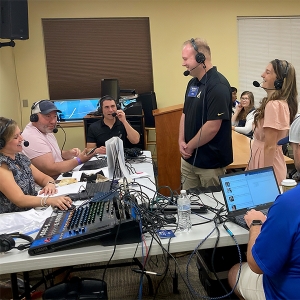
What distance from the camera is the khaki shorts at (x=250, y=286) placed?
4.35 ft

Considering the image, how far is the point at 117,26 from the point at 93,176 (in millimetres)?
3471

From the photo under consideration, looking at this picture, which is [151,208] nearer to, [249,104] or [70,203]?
[70,203]

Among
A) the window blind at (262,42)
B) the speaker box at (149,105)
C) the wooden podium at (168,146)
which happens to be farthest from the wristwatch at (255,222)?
the window blind at (262,42)

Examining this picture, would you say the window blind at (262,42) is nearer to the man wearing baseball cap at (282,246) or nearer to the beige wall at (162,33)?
the beige wall at (162,33)

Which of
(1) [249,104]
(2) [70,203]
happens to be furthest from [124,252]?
(1) [249,104]

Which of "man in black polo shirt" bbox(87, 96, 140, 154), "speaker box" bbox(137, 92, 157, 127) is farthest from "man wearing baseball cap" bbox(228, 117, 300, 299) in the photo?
"speaker box" bbox(137, 92, 157, 127)

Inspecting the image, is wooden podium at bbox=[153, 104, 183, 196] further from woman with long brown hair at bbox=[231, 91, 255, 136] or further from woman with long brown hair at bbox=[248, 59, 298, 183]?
woman with long brown hair at bbox=[231, 91, 255, 136]

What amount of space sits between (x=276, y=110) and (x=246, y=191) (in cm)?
78

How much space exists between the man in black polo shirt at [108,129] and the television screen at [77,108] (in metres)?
1.91

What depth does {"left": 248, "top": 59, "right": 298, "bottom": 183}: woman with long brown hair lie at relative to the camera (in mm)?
2059

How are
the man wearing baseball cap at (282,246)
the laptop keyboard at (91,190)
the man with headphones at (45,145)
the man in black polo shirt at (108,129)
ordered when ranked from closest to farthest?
the man wearing baseball cap at (282,246)
the laptop keyboard at (91,190)
the man with headphones at (45,145)
the man in black polo shirt at (108,129)

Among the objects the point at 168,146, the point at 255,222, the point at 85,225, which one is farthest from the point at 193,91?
the point at 85,225

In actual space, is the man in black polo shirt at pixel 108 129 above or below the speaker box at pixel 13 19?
below

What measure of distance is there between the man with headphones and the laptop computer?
4.77ft
